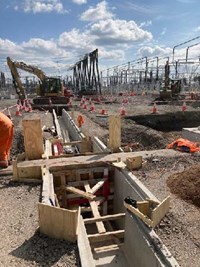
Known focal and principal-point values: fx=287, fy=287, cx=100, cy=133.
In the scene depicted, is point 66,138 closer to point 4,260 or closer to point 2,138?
point 2,138

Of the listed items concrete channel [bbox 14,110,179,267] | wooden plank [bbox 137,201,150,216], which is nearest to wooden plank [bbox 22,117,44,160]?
concrete channel [bbox 14,110,179,267]

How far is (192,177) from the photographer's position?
20.4ft

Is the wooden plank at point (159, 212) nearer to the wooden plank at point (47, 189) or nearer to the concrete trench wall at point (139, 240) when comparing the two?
the concrete trench wall at point (139, 240)

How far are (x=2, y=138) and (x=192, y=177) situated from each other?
178 inches

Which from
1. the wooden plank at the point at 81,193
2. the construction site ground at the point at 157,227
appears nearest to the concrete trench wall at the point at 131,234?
the construction site ground at the point at 157,227

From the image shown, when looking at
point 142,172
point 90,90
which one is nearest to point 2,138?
point 142,172

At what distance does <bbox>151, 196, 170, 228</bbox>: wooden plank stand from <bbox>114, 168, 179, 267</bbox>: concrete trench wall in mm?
198

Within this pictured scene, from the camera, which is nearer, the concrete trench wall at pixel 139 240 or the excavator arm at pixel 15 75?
the concrete trench wall at pixel 139 240

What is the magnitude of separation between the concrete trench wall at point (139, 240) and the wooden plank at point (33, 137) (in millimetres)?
2346

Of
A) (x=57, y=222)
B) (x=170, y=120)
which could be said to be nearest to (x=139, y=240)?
(x=57, y=222)

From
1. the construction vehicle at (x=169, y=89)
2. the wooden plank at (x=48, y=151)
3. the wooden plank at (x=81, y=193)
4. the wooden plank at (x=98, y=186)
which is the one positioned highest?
the construction vehicle at (x=169, y=89)

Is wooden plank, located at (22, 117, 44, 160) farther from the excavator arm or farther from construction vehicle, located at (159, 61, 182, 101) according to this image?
construction vehicle, located at (159, 61, 182, 101)

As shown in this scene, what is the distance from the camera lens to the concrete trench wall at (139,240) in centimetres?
381

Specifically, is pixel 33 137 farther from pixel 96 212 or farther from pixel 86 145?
pixel 86 145
